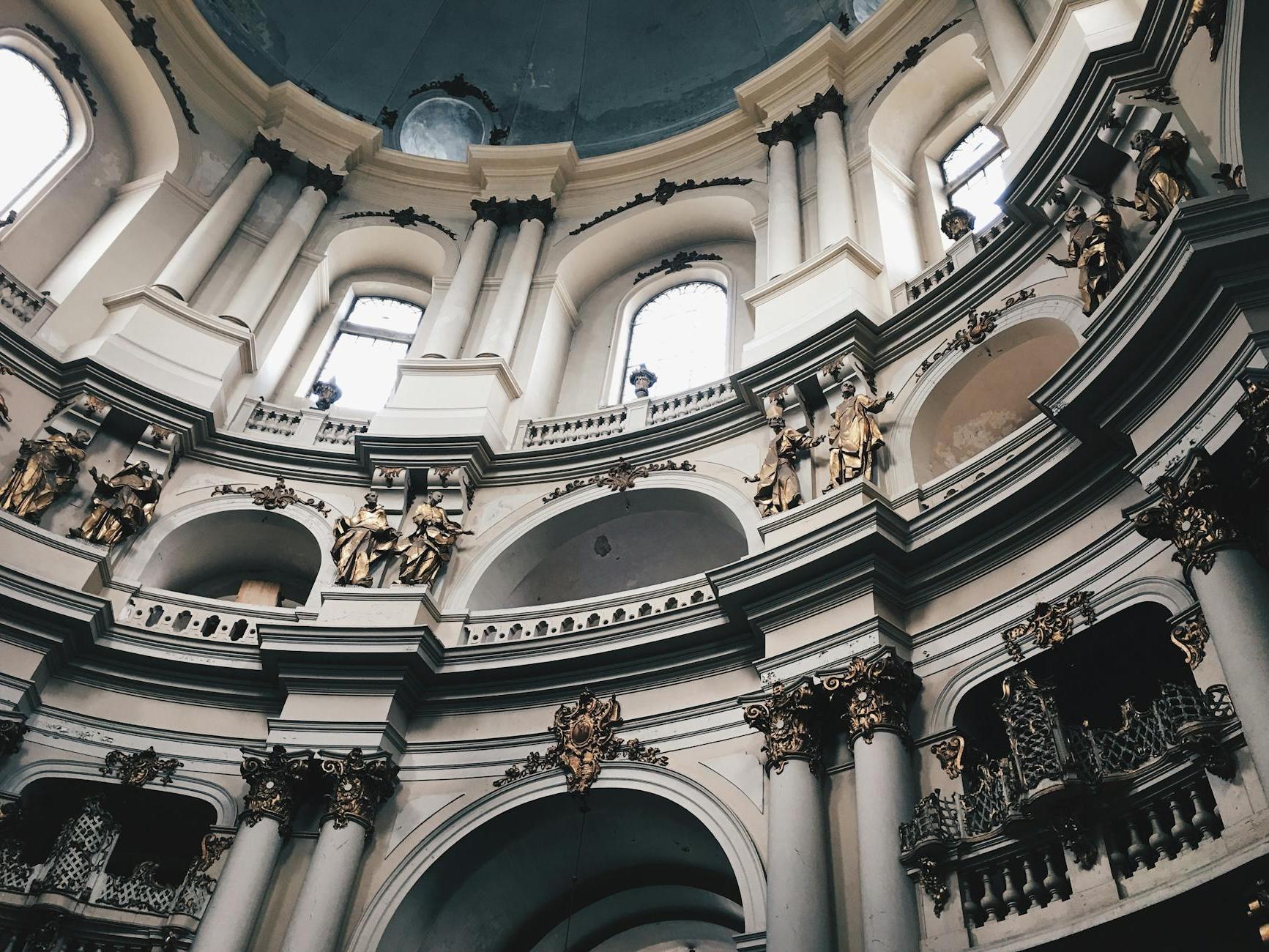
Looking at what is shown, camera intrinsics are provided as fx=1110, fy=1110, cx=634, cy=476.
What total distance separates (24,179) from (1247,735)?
17.4 m

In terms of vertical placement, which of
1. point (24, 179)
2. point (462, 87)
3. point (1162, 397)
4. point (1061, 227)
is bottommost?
point (1162, 397)

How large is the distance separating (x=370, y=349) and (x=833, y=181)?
8.38 m

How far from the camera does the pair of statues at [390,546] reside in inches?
535

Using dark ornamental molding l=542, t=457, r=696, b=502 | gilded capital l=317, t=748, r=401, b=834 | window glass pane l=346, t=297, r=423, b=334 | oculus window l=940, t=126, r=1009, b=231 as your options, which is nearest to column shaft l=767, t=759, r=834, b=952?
gilded capital l=317, t=748, r=401, b=834

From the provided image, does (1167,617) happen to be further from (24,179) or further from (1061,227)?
(24,179)

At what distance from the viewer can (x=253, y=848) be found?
1110 centimetres

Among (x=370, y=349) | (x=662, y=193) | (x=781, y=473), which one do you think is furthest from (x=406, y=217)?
(x=781, y=473)

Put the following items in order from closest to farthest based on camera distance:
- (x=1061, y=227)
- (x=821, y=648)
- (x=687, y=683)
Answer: (x=821, y=648) → (x=1061, y=227) → (x=687, y=683)

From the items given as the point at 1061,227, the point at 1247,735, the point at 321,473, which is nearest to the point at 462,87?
the point at 321,473

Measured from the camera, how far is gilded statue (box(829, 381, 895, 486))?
11641mm

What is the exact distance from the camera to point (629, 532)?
1513cm

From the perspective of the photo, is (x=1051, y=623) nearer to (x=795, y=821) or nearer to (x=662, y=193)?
(x=795, y=821)

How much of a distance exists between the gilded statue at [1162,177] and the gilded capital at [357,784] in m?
8.98

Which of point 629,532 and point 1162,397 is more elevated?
point 629,532
